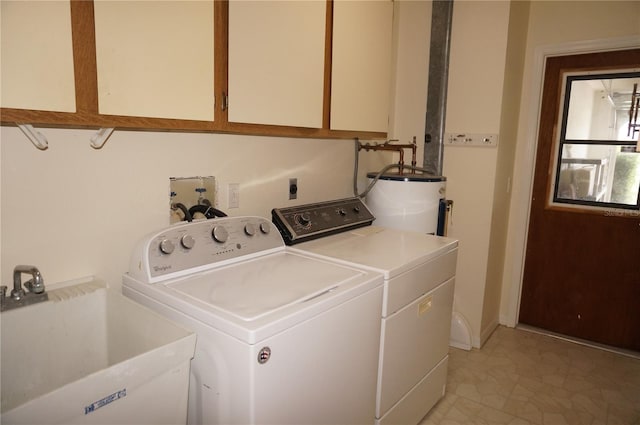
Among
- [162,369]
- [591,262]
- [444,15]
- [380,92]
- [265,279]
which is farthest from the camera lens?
[591,262]

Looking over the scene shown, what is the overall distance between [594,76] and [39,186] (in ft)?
10.5

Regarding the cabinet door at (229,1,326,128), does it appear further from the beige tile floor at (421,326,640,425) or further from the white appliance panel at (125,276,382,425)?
the beige tile floor at (421,326,640,425)

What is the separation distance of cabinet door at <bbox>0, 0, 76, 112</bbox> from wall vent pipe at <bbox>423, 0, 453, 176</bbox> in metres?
2.17

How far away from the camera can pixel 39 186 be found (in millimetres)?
1242

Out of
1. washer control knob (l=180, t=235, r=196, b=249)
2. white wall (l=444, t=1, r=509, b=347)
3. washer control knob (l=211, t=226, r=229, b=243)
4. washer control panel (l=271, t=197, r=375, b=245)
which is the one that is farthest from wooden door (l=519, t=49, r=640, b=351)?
washer control knob (l=180, t=235, r=196, b=249)

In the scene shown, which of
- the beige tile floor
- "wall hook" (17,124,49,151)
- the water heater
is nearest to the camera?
"wall hook" (17,124,49,151)

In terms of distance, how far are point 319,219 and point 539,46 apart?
2.09 m

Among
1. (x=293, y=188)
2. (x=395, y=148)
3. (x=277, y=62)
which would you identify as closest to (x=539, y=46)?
(x=395, y=148)

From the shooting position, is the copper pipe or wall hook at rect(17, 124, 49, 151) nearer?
wall hook at rect(17, 124, 49, 151)

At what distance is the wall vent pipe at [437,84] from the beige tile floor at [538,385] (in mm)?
1306

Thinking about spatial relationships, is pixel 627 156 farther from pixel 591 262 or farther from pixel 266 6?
pixel 266 6

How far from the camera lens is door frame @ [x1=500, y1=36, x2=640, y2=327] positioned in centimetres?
273

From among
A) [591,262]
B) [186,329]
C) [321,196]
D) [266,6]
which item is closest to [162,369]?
[186,329]

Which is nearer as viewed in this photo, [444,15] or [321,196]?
[321,196]
